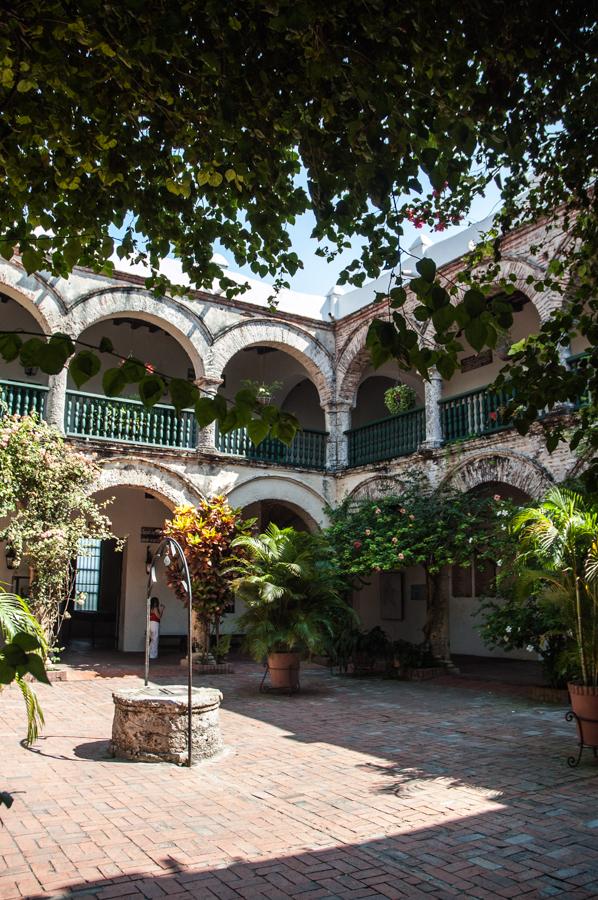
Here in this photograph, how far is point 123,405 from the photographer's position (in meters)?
13.8

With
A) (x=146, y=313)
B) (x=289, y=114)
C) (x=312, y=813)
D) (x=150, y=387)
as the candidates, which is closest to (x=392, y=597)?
(x=146, y=313)

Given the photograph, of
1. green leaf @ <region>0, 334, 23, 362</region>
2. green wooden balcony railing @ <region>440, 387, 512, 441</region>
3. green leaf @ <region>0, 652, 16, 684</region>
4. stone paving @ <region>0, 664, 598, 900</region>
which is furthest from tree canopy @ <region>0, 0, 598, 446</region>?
green wooden balcony railing @ <region>440, 387, 512, 441</region>

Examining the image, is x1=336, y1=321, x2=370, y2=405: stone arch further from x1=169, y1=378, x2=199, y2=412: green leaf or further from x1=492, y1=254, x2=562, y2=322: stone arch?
x1=169, y1=378, x2=199, y2=412: green leaf

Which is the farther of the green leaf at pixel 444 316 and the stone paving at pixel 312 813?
the stone paving at pixel 312 813

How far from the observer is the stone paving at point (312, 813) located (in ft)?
13.2

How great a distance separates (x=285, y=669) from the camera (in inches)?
415

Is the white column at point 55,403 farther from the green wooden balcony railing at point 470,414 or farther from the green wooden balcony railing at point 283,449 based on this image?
the green wooden balcony railing at point 470,414

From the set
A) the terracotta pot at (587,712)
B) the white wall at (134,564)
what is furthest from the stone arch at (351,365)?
the terracotta pot at (587,712)

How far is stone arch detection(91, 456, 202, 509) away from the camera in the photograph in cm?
1324

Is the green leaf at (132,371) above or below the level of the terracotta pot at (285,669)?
above

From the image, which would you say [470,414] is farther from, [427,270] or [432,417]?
[427,270]

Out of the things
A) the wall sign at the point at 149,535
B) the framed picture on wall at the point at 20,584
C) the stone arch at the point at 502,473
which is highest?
the stone arch at the point at 502,473

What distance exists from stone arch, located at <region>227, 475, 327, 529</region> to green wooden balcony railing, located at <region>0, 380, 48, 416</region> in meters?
3.93

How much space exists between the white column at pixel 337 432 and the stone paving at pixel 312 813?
313 inches
